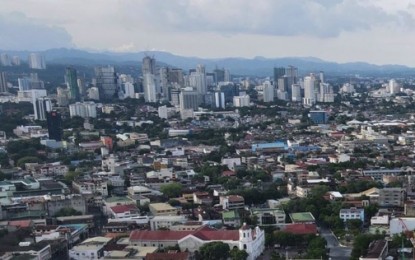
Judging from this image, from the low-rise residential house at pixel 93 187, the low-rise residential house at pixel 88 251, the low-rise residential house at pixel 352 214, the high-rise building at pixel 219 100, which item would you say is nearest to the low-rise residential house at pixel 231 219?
the low-rise residential house at pixel 352 214

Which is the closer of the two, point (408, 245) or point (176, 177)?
point (408, 245)

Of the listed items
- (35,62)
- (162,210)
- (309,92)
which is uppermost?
(35,62)

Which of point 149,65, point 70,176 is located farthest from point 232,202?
point 149,65

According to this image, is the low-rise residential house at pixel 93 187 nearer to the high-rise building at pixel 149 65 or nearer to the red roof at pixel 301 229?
the red roof at pixel 301 229

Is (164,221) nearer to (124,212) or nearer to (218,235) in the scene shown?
(124,212)

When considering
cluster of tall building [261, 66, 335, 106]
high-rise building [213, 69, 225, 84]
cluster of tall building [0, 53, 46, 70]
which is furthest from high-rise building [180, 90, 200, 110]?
cluster of tall building [0, 53, 46, 70]

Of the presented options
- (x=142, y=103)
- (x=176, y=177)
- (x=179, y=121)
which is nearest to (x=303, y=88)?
(x=142, y=103)

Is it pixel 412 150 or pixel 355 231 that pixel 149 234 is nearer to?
pixel 355 231
